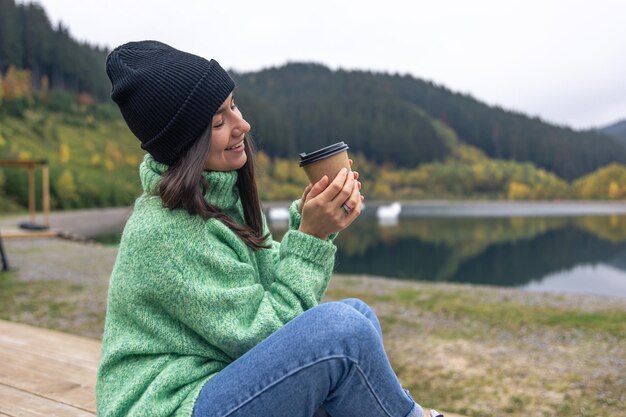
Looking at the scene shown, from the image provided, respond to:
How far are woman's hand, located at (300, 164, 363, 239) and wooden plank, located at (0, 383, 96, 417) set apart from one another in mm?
1202

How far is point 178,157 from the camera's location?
146 cm

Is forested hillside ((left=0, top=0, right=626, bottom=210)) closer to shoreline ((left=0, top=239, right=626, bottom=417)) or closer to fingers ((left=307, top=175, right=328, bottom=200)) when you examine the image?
shoreline ((left=0, top=239, right=626, bottom=417))

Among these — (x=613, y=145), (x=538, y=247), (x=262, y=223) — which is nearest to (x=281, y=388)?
(x=262, y=223)

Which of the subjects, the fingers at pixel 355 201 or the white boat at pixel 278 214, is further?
the white boat at pixel 278 214

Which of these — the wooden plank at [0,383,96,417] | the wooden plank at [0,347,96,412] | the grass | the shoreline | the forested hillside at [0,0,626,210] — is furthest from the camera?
the forested hillside at [0,0,626,210]

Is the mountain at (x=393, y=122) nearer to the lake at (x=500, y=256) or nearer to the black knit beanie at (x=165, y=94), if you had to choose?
the lake at (x=500, y=256)

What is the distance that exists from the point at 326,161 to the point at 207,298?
0.49 m

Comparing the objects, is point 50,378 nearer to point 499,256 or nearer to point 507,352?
point 507,352

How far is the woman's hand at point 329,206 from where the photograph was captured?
1.43 m

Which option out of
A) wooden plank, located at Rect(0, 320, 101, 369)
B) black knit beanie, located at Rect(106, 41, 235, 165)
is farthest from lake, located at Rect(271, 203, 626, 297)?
black knit beanie, located at Rect(106, 41, 235, 165)

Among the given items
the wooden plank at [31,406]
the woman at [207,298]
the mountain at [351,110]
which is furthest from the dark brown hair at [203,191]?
the mountain at [351,110]

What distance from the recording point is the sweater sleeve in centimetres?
126

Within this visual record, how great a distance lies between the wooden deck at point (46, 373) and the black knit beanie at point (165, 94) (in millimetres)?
1172

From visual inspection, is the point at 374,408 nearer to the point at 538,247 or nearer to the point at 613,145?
the point at 538,247
